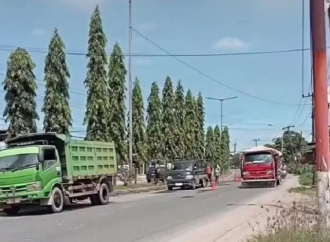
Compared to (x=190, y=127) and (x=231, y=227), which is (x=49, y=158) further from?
(x=190, y=127)

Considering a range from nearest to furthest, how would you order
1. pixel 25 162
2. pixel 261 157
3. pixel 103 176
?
pixel 25 162 → pixel 103 176 → pixel 261 157

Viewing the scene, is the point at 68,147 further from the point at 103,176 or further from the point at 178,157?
the point at 178,157

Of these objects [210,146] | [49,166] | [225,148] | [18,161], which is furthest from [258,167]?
[225,148]

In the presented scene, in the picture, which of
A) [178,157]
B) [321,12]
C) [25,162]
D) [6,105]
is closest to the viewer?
[321,12]

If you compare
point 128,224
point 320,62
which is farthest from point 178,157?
point 320,62

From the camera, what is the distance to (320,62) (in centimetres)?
1088

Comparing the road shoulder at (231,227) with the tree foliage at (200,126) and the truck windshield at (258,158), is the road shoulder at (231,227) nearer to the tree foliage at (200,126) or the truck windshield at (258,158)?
the truck windshield at (258,158)

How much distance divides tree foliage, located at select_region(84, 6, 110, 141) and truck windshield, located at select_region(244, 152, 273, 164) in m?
11.1

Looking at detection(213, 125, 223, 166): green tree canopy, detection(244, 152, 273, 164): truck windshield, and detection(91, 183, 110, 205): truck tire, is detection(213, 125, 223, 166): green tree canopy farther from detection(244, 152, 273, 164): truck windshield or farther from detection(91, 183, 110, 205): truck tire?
detection(91, 183, 110, 205): truck tire

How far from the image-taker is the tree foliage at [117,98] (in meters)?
47.8

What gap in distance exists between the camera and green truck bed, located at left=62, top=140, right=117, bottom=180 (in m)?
23.6

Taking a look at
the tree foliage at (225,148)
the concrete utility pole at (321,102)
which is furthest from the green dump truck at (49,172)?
the tree foliage at (225,148)

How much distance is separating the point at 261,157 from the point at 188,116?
111 ft

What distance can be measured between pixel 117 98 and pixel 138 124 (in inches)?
545
